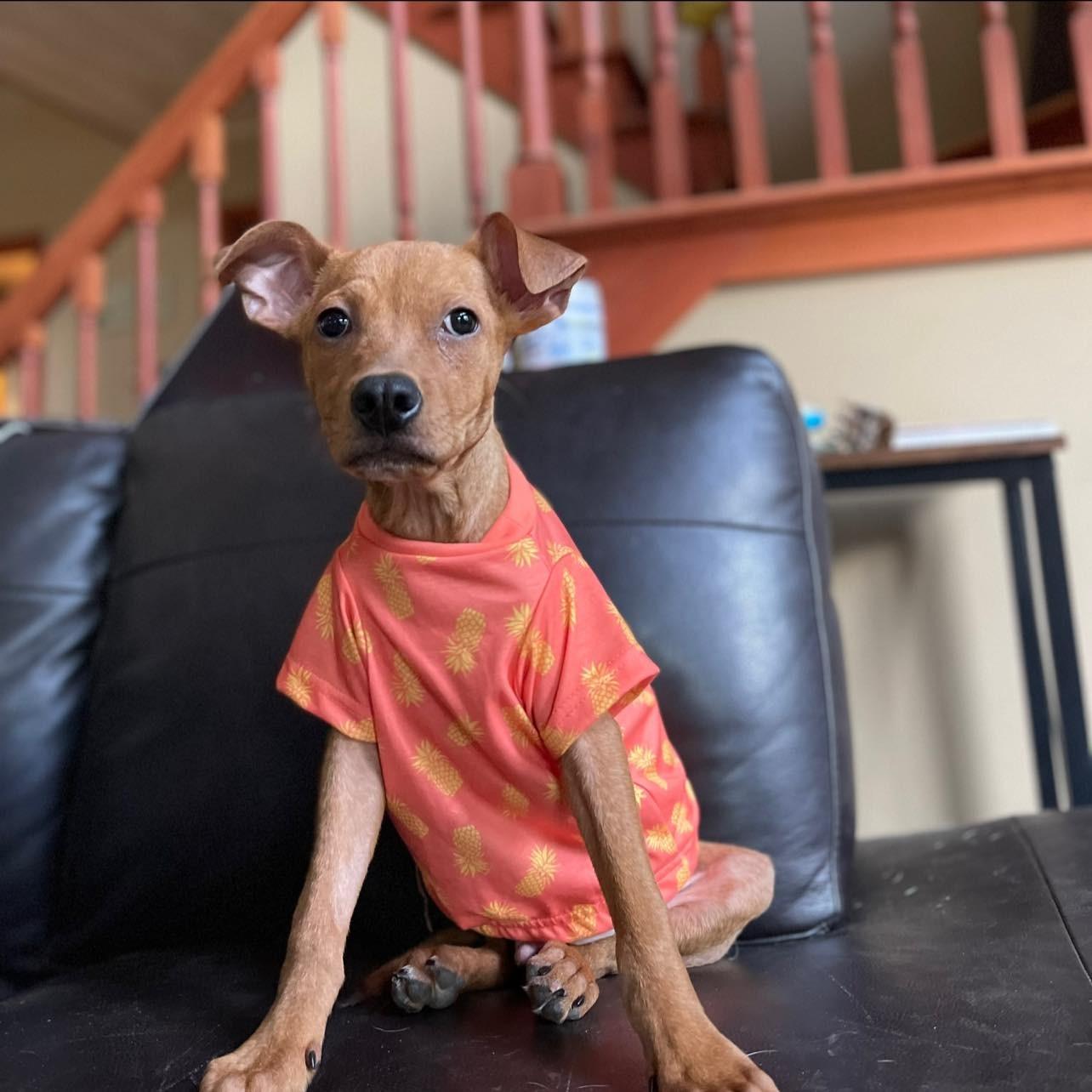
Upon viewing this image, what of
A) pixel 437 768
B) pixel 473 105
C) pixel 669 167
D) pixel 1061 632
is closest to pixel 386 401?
pixel 437 768

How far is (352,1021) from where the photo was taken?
89 centimetres

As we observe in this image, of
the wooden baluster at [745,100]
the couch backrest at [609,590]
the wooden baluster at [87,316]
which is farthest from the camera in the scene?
the wooden baluster at [87,316]

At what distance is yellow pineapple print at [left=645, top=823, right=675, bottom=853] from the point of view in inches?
38.9

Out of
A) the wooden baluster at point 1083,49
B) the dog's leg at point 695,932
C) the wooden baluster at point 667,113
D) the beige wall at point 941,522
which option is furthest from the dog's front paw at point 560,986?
the wooden baluster at point 1083,49

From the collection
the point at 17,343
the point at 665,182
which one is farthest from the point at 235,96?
the point at 665,182

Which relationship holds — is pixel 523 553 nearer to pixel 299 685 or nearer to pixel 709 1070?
pixel 299 685

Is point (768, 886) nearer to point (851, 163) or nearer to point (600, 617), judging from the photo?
point (600, 617)

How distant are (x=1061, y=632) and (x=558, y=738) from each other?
1.12 metres

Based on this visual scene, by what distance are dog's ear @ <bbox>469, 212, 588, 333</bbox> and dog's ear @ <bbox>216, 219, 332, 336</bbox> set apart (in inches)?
6.5

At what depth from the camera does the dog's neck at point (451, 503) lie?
957 millimetres

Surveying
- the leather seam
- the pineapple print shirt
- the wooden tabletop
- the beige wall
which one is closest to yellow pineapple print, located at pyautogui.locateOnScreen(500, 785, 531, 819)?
the pineapple print shirt

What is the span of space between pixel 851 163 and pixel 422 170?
3.48ft

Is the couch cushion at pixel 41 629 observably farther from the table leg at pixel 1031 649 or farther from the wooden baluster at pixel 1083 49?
the wooden baluster at pixel 1083 49

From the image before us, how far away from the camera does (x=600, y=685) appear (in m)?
0.90
